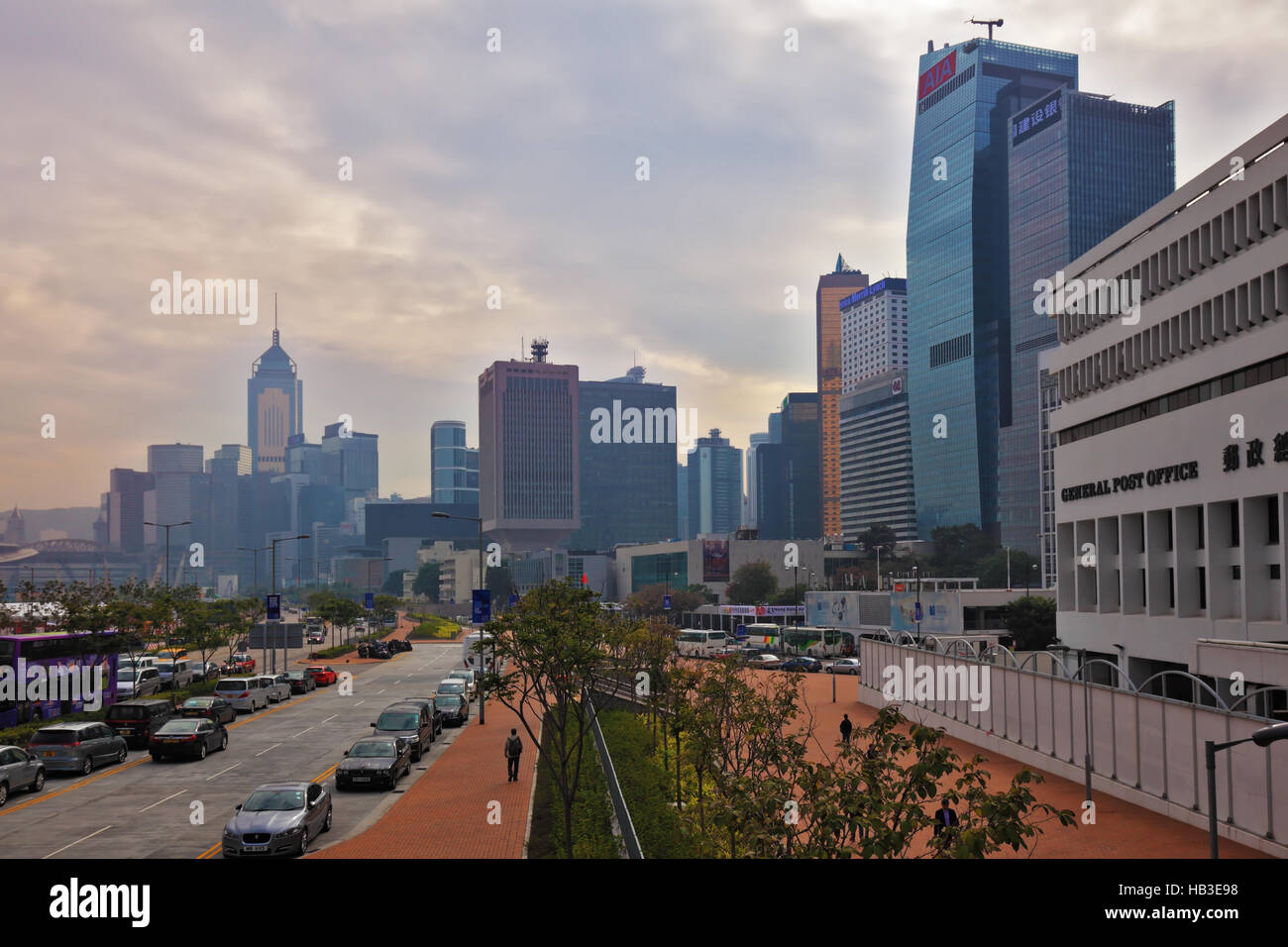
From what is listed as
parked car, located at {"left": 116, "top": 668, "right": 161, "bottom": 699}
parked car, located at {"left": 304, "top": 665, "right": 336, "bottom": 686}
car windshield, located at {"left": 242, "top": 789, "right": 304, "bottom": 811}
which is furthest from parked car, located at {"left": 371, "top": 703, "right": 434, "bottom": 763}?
parked car, located at {"left": 304, "top": 665, "right": 336, "bottom": 686}

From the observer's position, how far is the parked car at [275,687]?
5512cm

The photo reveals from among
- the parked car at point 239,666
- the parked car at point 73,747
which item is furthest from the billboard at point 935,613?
the parked car at point 73,747

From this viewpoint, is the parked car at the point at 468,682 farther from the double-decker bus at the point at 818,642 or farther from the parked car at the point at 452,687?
the double-decker bus at the point at 818,642

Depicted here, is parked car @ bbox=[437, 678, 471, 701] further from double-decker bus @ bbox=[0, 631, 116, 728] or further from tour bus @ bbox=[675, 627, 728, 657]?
tour bus @ bbox=[675, 627, 728, 657]

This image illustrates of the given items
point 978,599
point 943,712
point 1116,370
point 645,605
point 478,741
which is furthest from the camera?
point 645,605

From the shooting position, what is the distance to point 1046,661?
3644 centimetres

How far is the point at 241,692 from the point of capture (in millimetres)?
51562

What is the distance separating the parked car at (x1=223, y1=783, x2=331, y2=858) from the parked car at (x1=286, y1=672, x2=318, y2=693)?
39542 millimetres

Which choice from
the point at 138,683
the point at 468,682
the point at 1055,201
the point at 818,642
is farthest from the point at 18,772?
the point at 1055,201

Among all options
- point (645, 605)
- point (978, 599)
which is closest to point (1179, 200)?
point (978, 599)

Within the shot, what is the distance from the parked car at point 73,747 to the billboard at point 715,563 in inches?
4785

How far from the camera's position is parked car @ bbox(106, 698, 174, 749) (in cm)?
3891
